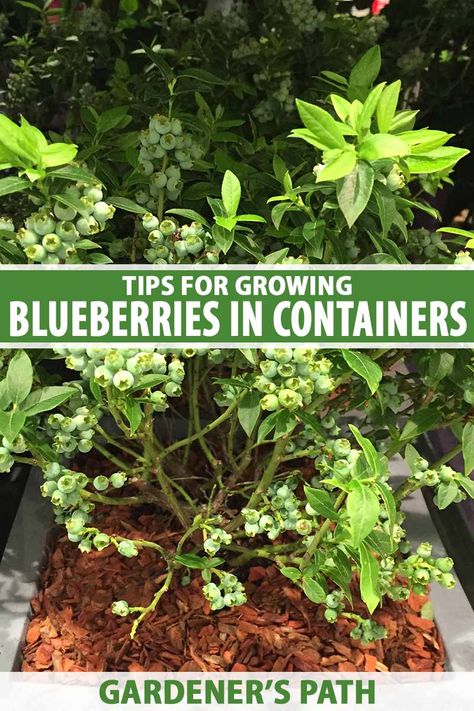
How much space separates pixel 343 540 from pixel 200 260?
1.14ft

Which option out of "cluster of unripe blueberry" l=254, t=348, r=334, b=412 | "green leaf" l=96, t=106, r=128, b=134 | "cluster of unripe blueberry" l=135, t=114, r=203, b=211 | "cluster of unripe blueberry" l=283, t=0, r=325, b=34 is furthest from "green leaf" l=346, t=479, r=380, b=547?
"cluster of unripe blueberry" l=283, t=0, r=325, b=34

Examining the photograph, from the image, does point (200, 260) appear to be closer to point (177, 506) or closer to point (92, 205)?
point (92, 205)

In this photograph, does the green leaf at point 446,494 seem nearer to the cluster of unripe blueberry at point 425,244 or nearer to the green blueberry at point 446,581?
the green blueberry at point 446,581

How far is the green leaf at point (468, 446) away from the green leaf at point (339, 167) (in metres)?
0.37

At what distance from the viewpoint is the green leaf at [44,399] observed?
2.57 ft

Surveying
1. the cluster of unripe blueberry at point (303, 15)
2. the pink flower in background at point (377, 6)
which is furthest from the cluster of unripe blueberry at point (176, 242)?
the pink flower in background at point (377, 6)

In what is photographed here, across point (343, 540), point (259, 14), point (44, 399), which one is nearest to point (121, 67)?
point (259, 14)

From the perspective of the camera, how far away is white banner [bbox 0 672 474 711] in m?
1.02

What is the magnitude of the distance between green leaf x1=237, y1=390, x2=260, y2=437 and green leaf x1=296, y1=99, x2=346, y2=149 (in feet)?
0.97

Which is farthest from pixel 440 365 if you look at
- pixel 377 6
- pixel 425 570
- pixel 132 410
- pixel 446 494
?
pixel 377 6

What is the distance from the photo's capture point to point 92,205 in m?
0.71

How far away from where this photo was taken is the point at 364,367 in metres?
0.75

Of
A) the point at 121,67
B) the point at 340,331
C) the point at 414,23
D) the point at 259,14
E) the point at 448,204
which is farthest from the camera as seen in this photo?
the point at 448,204

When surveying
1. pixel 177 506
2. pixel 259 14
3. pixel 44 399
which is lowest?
pixel 177 506
